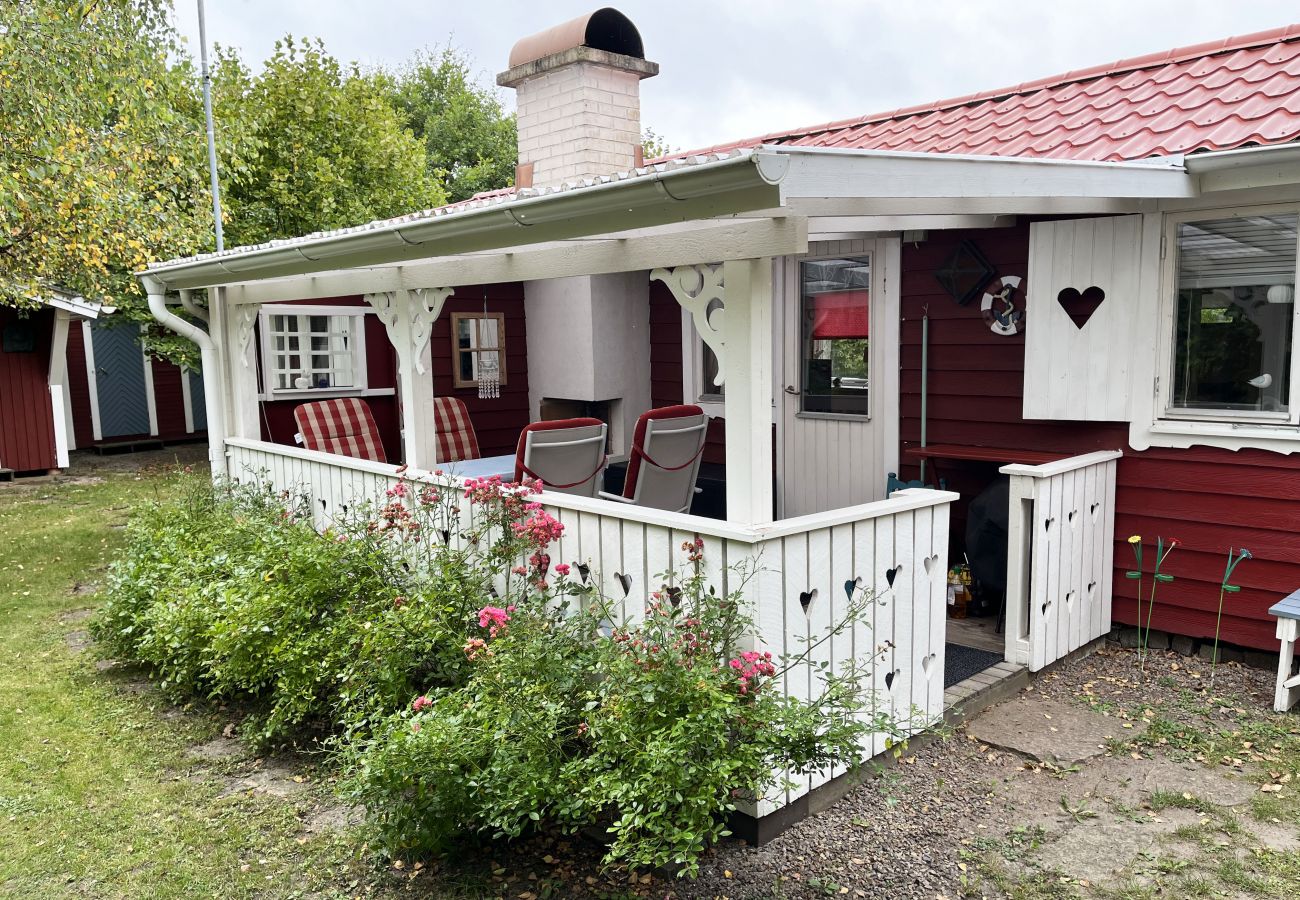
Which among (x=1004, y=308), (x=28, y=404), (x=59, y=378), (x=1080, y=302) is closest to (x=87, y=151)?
(x=59, y=378)

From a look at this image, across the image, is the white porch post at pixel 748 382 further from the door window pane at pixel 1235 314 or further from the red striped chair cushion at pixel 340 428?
the red striped chair cushion at pixel 340 428

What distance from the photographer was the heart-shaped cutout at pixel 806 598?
321cm

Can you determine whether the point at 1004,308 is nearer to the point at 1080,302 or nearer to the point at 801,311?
A: the point at 1080,302

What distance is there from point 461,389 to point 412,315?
3.52 meters

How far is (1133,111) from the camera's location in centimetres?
498

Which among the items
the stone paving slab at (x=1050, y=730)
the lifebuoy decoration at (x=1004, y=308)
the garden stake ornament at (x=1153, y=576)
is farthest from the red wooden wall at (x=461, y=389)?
the stone paving slab at (x=1050, y=730)

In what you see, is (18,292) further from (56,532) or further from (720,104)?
(720,104)

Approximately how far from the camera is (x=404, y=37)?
34594mm

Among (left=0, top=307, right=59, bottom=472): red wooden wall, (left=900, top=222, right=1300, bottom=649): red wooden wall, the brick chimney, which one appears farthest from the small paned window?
(left=0, top=307, right=59, bottom=472): red wooden wall

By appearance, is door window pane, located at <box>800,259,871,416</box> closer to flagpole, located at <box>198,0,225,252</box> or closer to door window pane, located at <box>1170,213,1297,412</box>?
door window pane, located at <box>1170,213,1297,412</box>

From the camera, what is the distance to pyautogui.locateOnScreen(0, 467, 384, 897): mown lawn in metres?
3.13

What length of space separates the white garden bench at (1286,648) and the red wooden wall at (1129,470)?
43cm

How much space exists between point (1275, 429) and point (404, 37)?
116ft

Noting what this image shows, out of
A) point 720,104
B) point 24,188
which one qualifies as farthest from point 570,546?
point 720,104
